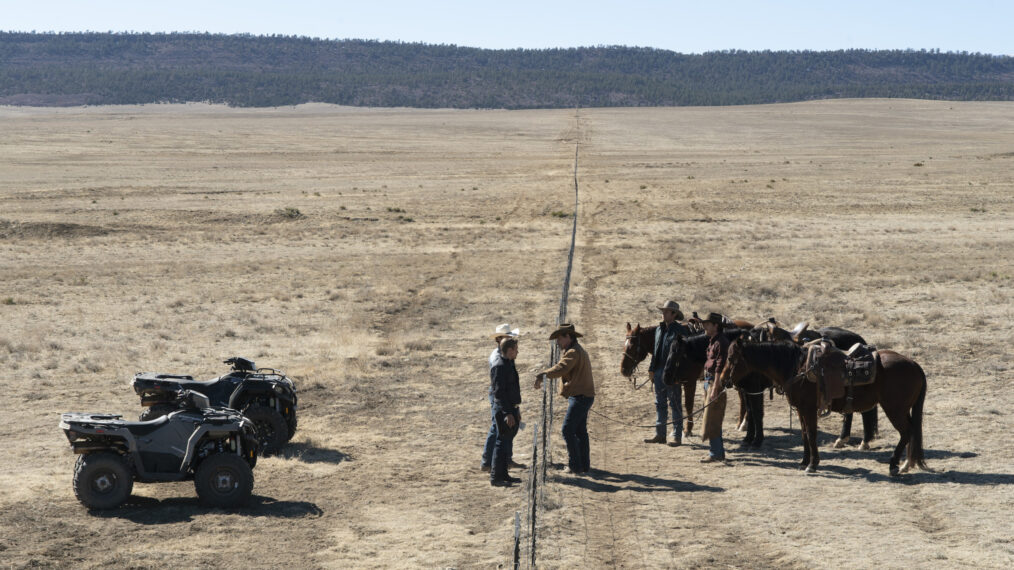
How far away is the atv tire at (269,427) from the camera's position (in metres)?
11.5

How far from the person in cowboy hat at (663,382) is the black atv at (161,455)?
484cm

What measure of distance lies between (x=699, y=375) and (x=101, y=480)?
6.70 m

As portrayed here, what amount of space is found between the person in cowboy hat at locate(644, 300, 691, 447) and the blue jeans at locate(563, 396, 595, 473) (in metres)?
1.60

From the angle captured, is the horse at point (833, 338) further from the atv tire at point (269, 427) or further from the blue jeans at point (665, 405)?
the atv tire at point (269, 427)

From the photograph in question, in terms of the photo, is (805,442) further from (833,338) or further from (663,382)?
(663,382)

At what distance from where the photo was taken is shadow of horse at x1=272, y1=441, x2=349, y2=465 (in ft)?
37.8

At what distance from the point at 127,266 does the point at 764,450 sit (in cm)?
1940

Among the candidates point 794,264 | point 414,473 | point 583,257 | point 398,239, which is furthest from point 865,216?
point 414,473

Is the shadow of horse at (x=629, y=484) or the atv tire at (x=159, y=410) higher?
the atv tire at (x=159, y=410)

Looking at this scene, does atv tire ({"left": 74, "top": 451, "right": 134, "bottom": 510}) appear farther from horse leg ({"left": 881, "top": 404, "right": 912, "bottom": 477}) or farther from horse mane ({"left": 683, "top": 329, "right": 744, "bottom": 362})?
horse leg ({"left": 881, "top": 404, "right": 912, "bottom": 477})

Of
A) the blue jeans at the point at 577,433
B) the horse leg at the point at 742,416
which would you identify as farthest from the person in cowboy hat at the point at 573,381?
the horse leg at the point at 742,416

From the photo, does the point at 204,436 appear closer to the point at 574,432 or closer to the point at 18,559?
the point at 18,559

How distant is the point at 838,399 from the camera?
36.0 ft

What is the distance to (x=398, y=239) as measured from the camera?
3170 centimetres
